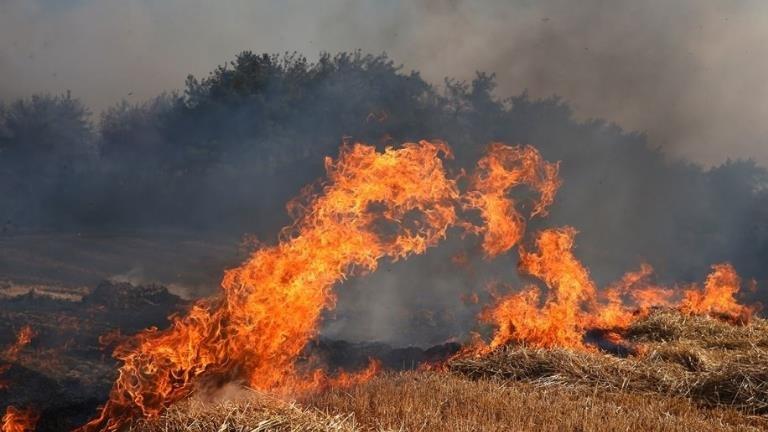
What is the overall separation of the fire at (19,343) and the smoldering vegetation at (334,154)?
43.8ft

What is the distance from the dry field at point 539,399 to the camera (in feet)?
18.3

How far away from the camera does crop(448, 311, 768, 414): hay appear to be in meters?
7.77

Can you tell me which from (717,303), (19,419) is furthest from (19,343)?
(717,303)

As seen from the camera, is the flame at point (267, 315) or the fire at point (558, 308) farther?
the fire at point (558, 308)

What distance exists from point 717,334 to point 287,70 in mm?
23388

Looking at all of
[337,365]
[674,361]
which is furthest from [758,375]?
[337,365]

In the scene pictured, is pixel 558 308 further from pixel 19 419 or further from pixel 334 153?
pixel 334 153

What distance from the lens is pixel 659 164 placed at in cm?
3281

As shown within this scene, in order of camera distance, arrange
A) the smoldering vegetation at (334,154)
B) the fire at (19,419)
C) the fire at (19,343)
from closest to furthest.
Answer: the fire at (19,419) < the fire at (19,343) < the smoldering vegetation at (334,154)

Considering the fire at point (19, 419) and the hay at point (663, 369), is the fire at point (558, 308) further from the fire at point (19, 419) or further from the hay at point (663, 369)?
the fire at point (19, 419)

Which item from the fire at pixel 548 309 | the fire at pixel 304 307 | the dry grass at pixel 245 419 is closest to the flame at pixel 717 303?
the fire at pixel 304 307

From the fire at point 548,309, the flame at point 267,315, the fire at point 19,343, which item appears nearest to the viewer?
the flame at point 267,315

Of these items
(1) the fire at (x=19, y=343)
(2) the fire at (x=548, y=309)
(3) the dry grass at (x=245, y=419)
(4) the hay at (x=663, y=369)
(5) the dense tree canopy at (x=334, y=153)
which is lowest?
(3) the dry grass at (x=245, y=419)

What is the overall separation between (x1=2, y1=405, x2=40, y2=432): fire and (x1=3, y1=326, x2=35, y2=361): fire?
2.31 m
